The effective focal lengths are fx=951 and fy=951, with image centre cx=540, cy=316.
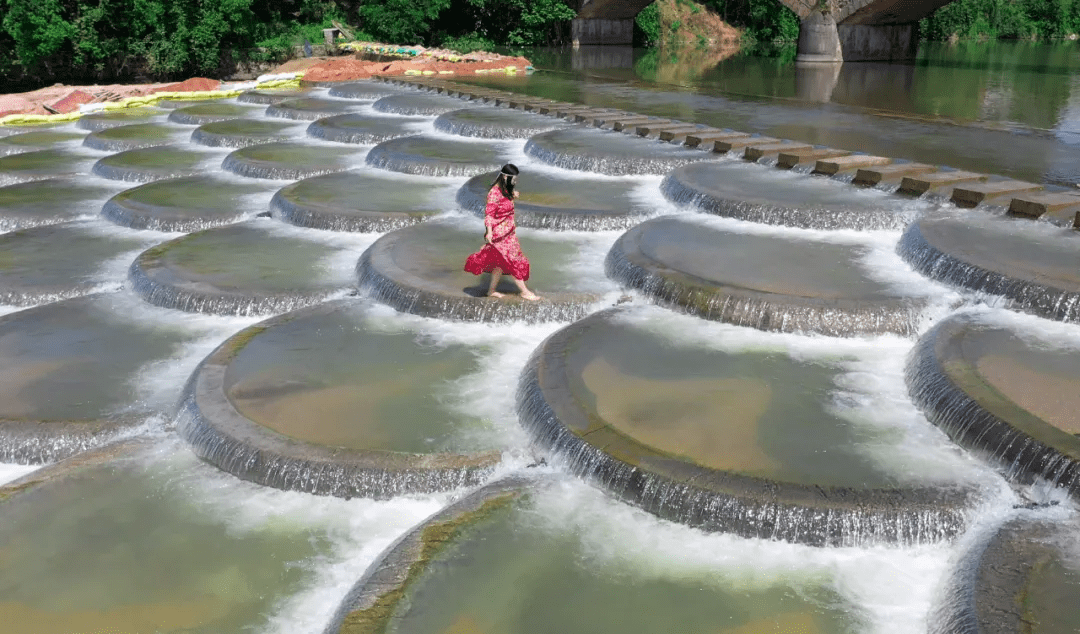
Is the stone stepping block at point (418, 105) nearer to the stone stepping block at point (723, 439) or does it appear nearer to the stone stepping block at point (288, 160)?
the stone stepping block at point (288, 160)

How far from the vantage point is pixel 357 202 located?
41.6ft

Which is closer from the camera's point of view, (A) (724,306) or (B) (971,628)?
(B) (971,628)

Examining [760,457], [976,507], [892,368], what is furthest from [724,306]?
[976,507]

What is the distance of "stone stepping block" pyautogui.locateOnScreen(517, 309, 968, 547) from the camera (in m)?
5.56

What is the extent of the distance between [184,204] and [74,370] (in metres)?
5.61

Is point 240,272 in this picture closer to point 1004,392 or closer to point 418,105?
point 1004,392

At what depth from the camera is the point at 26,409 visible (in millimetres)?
7492

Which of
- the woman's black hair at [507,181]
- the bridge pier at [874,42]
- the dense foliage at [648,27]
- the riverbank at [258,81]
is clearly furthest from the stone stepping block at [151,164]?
the dense foliage at [648,27]

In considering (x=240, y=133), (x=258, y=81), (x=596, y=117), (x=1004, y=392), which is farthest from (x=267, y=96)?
(x=1004, y=392)

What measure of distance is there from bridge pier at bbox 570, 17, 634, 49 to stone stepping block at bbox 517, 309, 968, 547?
137 ft

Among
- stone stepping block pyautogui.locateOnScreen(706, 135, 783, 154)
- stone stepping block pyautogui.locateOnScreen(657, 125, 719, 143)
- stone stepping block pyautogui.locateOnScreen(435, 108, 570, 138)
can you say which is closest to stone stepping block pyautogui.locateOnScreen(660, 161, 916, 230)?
stone stepping block pyautogui.locateOnScreen(706, 135, 783, 154)

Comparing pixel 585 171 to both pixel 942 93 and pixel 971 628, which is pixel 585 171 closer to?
pixel 971 628

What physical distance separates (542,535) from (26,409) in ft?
14.7

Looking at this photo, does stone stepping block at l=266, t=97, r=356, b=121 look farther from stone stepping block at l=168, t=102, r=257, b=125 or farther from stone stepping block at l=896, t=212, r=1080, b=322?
stone stepping block at l=896, t=212, r=1080, b=322
